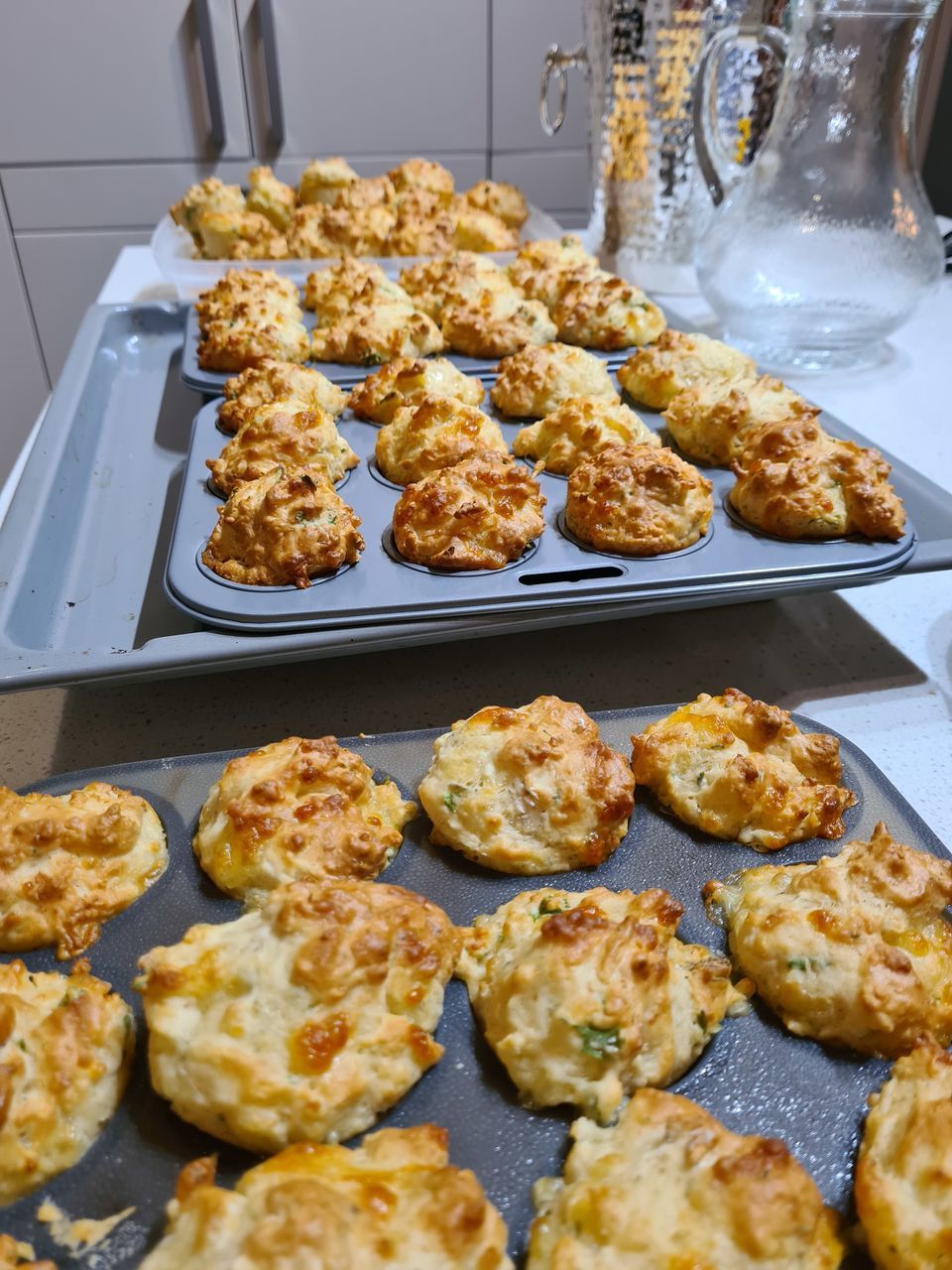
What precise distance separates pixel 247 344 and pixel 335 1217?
5.43 feet

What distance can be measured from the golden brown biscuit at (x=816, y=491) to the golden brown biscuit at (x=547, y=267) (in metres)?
0.98

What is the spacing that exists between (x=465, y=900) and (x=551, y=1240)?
1.03 ft

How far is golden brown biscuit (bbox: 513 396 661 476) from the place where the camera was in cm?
156

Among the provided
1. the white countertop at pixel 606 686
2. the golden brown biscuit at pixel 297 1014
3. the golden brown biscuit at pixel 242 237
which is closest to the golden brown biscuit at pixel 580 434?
the white countertop at pixel 606 686

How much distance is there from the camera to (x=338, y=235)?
261 centimetres

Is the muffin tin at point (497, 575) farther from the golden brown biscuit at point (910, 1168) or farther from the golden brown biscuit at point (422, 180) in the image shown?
the golden brown biscuit at point (422, 180)

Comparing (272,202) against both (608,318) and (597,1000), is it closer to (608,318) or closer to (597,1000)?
(608,318)

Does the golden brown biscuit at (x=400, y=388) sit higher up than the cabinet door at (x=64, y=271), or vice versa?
the golden brown biscuit at (x=400, y=388)

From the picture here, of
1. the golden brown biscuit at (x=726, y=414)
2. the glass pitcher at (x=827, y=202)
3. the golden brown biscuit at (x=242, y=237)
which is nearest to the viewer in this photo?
the golden brown biscuit at (x=726, y=414)

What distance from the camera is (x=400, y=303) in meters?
2.13

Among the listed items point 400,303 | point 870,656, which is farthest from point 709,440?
point 400,303

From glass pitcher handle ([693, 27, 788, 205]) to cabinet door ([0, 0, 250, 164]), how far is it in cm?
251

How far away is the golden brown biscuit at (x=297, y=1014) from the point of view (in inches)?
27.6

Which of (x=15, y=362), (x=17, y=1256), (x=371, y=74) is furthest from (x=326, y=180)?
(x=17, y=1256)
